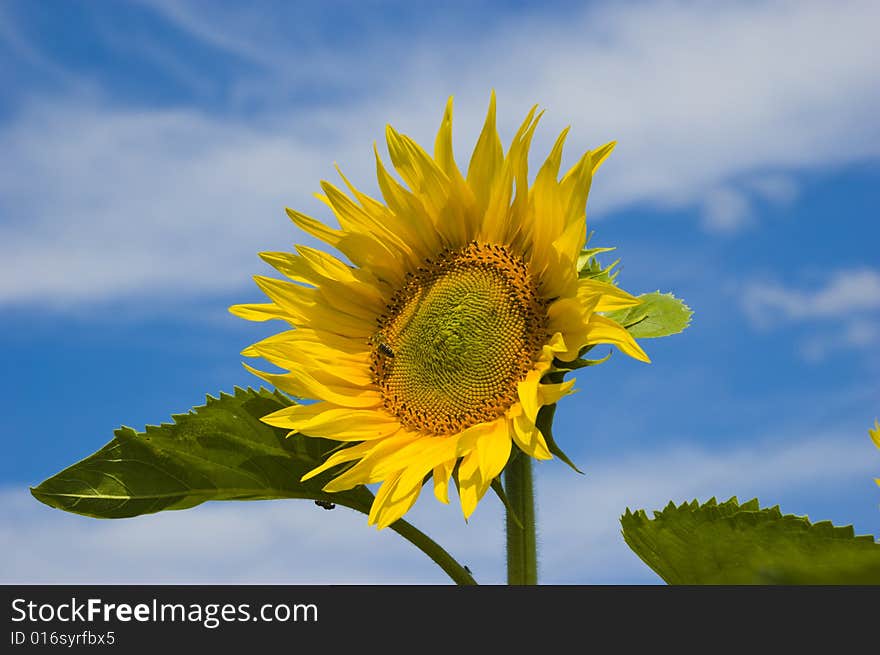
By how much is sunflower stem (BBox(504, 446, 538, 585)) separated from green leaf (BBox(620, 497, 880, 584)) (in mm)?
338

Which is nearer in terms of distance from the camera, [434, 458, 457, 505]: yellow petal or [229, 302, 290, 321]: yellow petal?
[434, 458, 457, 505]: yellow petal

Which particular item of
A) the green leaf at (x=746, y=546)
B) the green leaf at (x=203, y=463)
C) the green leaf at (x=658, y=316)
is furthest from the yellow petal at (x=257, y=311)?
the green leaf at (x=746, y=546)

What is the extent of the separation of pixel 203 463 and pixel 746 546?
6.65 ft

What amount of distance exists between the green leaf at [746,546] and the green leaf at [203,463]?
1.14 metres

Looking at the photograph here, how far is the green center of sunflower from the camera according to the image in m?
3.71

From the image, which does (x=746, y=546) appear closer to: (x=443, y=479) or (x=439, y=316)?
(x=443, y=479)

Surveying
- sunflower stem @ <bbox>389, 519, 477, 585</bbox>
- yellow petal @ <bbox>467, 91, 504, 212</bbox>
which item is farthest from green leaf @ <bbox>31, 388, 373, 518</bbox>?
yellow petal @ <bbox>467, 91, 504, 212</bbox>

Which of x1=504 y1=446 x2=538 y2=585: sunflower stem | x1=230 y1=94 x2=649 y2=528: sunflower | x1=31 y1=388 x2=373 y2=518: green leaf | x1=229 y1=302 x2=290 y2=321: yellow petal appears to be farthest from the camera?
x1=229 y1=302 x2=290 y2=321: yellow petal

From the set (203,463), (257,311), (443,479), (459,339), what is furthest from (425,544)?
(257,311)

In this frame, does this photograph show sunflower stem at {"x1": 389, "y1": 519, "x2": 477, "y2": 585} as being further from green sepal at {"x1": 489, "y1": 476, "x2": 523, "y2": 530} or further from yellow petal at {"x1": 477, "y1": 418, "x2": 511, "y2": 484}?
yellow petal at {"x1": 477, "y1": 418, "x2": 511, "y2": 484}
